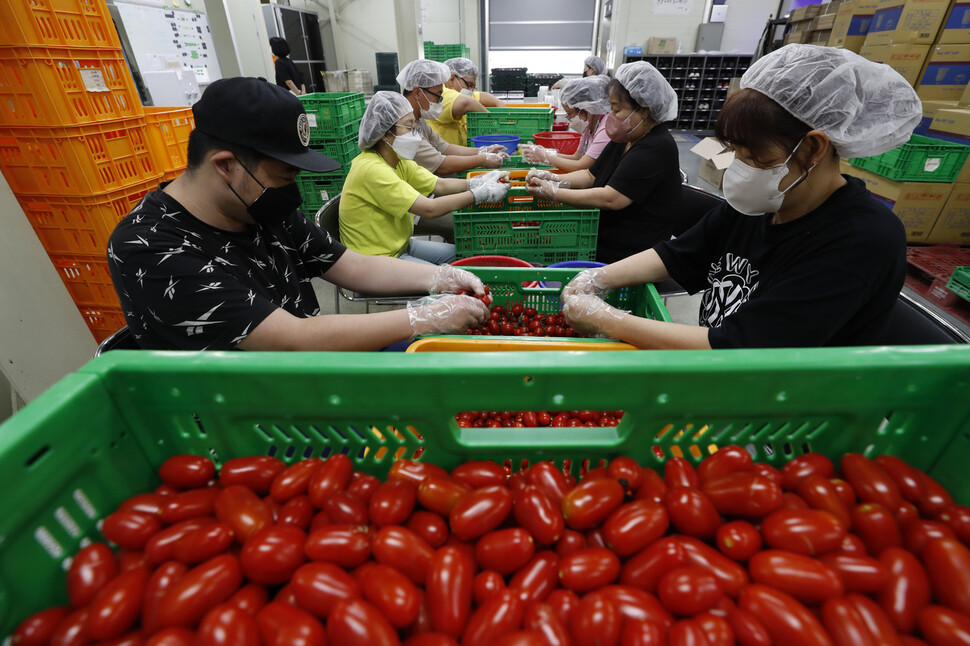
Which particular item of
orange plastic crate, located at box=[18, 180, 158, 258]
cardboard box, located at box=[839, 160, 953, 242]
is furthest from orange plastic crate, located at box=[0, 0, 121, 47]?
cardboard box, located at box=[839, 160, 953, 242]

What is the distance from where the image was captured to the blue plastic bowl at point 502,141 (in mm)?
5117

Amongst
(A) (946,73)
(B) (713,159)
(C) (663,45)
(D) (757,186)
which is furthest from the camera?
(C) (663,45)

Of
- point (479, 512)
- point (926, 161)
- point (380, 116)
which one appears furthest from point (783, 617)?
point (926, 161)

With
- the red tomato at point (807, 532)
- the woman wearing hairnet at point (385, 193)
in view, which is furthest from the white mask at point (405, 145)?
the red tomato at point (807, 532)

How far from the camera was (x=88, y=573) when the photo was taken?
74 centimetres

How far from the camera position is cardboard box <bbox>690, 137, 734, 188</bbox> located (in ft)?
20.9

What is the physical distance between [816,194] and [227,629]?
174 cm

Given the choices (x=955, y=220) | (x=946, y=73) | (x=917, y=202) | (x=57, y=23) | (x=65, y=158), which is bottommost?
(x=955, y=220)

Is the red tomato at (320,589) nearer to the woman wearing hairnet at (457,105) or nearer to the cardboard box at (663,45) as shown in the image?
the woman wearing hairnet at (457,105)

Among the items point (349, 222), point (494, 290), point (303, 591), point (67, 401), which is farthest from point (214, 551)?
point (349, 222)

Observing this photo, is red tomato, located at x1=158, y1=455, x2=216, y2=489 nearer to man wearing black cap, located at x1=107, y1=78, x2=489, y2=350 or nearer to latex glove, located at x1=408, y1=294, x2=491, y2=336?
man wearing black cap, located at x1=107, y1=78, x2=489, y2=350

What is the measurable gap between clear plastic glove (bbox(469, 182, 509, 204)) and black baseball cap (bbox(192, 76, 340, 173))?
1.77 meters

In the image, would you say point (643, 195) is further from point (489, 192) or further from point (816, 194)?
point (816, 194)

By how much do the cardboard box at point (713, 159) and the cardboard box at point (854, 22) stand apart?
2016mm
